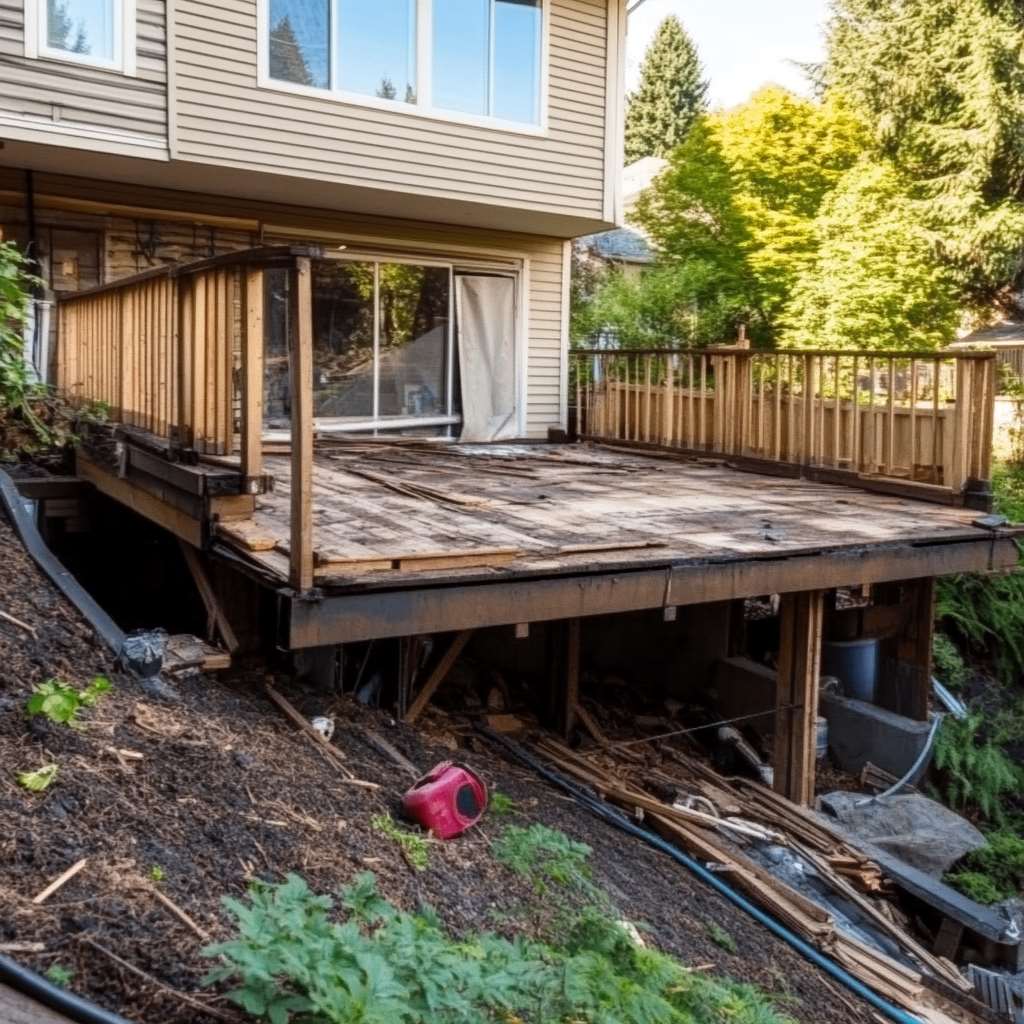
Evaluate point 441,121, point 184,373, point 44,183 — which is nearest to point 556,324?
point 441,121

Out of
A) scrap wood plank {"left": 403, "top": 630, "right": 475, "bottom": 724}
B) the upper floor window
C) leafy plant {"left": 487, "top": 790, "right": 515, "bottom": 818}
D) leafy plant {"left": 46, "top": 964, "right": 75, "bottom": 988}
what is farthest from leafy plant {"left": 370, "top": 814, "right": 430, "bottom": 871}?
the upper floor window

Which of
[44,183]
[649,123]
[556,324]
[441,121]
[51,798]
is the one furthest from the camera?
[649,123]

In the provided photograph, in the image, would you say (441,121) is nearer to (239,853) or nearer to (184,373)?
(184,373)

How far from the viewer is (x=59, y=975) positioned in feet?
6.73

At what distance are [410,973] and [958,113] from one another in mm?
21058

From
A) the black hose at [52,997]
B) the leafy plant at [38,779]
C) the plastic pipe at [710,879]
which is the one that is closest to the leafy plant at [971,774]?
the plastic pipe at [710,879]

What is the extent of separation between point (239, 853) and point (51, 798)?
537mm

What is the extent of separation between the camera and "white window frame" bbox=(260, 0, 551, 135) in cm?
828

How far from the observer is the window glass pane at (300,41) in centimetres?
839

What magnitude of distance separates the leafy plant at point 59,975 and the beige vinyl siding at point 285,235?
7705mm

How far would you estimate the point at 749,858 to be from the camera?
15.9 feet

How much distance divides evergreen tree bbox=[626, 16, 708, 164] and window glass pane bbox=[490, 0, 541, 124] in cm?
3313

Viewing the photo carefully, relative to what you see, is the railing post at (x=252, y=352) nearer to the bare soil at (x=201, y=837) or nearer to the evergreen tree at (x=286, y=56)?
the bare soil at (x=201, y=837)

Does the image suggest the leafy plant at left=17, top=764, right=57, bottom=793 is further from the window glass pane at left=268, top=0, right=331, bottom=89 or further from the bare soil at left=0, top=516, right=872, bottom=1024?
the window glass pane at left=268, top=0, right=331, bottom=89
